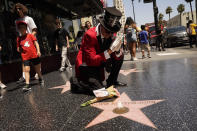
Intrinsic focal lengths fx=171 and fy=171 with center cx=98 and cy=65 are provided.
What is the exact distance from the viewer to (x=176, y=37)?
11.6m

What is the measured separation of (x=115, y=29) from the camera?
238cm

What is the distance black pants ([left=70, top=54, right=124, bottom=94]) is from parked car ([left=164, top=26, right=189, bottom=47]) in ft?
33.2

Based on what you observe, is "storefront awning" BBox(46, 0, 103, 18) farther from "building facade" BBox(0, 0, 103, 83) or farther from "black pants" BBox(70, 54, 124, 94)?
"black pants" BBox(70, 54, 124, 94)

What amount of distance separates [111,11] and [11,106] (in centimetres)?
211

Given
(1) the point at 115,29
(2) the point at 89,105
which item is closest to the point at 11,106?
(2) the point at 89,105

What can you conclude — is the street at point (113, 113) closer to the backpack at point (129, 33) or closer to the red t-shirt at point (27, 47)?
the red t-shirt at point (27, 47)

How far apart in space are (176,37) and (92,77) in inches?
421

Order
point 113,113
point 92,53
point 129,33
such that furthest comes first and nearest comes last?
point 129,33, point 92,53, point 113,113

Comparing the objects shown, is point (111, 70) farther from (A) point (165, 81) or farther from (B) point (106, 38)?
(A) point (165, 81)

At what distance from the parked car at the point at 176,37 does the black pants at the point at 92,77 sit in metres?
10.1

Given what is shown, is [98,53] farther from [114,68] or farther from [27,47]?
[27,47]

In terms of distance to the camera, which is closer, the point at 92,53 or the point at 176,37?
the point at 92,53

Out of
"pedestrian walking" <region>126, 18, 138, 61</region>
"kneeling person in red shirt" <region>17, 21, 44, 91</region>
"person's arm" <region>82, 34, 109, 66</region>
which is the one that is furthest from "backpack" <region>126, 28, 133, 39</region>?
"person's arm" <region>82, 34, 109, 66</region>

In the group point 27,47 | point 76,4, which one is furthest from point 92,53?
point 76,4
